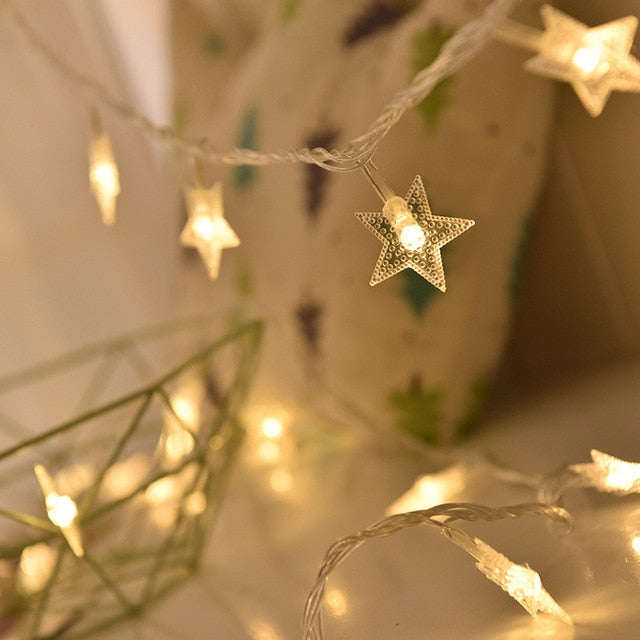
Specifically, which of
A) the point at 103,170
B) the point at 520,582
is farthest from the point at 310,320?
the point at 520,582

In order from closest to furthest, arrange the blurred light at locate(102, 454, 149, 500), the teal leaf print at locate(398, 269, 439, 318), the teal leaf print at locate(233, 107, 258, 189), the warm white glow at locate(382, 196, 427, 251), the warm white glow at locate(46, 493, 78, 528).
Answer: the warm white glow at locate(382, 196, 427, 251)
the warm white glow at locate(46, 493, 78, 528)
the teal leaf print at locate(398, 269, 439, 318)
the teal leaf print at locate(233, 107, 258, 189)
the blurred light at locate(102, 454, 149, 500)

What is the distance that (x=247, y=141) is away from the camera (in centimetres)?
75

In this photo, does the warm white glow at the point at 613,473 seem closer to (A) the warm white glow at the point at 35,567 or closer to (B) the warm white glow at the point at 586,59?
(B) the warm white glow at the point at 586,59

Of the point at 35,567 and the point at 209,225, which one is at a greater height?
the point at 209,225

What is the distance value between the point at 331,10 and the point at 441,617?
19.7 inches

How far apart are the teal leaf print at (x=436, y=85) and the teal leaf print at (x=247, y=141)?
19 cm

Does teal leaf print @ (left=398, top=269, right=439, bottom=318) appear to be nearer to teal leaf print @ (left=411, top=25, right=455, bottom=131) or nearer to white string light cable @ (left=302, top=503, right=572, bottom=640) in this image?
teal leaf print @ (left=411, top=25, right=455, bottom=131)

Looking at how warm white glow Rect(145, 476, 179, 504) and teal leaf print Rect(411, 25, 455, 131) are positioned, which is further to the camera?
warm white glow Rect(145, 476, 179, 504)

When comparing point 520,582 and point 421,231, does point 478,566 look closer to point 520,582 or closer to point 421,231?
point 520,582

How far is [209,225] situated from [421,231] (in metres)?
0.20

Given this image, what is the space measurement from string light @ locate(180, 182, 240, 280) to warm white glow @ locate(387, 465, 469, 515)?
0.23 meters

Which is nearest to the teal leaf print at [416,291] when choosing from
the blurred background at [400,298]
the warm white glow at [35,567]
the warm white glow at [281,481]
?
the blurred background at [400,298]

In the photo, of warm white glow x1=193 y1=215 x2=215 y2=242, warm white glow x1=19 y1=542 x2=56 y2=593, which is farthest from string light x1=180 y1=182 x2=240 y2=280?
warm white glow x1=19 y1=542 x2=56 y2=593

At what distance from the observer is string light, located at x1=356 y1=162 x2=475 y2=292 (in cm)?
44
